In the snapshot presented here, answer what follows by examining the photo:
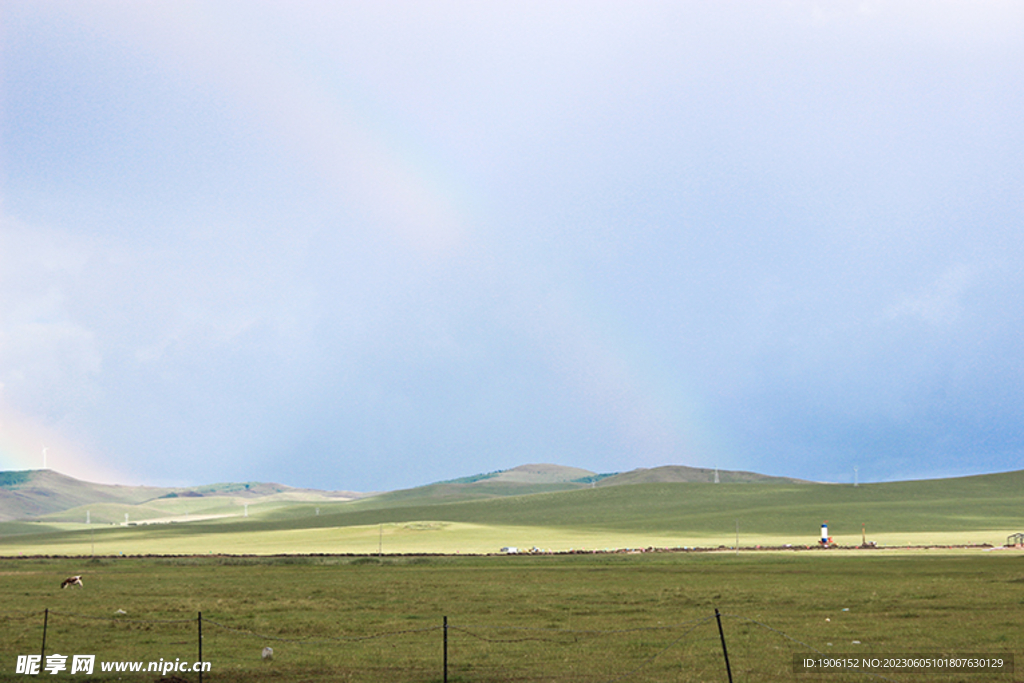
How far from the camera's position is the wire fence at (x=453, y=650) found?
18.8 m

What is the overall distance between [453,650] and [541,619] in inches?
244

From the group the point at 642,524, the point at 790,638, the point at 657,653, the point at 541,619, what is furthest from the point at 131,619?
the point at 642,524

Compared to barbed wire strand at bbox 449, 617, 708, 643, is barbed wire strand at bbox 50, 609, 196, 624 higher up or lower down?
higher up

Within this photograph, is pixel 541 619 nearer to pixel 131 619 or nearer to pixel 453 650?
pixel 453 650

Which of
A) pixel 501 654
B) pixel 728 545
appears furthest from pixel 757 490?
pixel 501 654

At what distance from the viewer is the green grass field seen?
20094 mm

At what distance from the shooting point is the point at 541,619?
28109mm

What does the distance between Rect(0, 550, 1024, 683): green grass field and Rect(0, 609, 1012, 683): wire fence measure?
77 mm

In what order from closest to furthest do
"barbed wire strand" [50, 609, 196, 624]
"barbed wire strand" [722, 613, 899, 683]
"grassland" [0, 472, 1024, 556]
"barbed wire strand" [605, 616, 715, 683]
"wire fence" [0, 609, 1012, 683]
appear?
"barbed wire strand" [722, 613, 899, 683] → "barbed wire strand" [605, 616, 715, 683] → "wire fence" [0, 609, 1012, 683] → "barbed wire strand" [50, 609, 196, 624] → "grassland" [0, 472, 1024, 556]

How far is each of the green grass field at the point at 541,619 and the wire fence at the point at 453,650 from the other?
0.08m

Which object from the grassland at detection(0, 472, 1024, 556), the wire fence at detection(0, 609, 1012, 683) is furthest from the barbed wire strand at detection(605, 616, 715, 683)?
the grassland at detection(0, 472, 1024, 556)

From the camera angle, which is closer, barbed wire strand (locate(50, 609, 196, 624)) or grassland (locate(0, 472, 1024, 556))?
barbed wire strand (locate(50, 609, 196, 624))

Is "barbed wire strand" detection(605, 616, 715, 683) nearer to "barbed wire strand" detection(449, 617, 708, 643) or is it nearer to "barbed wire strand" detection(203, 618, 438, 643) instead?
"barbed wire strand" detection(449, 617, 708, 643)

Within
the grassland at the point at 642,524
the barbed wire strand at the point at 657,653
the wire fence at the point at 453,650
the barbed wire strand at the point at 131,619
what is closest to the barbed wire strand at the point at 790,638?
the wire fence at the point at 453,650
